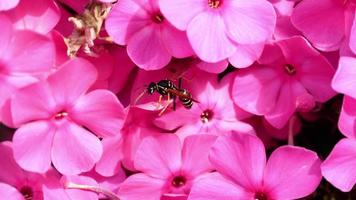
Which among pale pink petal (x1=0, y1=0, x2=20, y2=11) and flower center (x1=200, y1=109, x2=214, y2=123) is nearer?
pale pink petal (x1=0, y1=0, x2=20, y2=11)

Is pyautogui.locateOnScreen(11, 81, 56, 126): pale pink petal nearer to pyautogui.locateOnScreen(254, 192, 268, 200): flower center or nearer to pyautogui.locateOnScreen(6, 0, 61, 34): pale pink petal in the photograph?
pyautogui.locateOnScreen(6, 0, 61, 34): pale pink petal

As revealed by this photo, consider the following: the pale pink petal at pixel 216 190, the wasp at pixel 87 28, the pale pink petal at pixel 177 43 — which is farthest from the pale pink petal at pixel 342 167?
the wasp at pixel 87 28

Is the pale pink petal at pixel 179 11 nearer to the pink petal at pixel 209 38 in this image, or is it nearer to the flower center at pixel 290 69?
the pink petal at pixel 209 38

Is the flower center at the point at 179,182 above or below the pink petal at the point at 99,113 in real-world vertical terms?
below

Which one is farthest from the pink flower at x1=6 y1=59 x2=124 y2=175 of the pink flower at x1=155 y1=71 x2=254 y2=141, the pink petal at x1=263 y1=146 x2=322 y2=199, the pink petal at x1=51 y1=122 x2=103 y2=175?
the pink petal at x1=263 y1=146 x2=322 y2=199

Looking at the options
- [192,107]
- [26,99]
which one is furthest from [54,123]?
[192,107]

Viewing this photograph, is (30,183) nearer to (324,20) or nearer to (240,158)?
(240,158)

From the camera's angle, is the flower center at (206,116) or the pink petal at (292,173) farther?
the flower center at (206,116)
